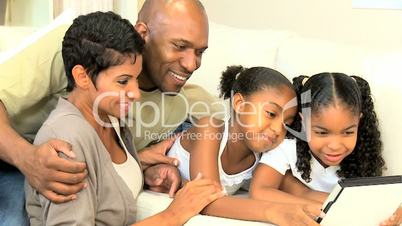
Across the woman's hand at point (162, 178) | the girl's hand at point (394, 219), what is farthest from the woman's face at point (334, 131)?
the woman's hand at point (162, 178)

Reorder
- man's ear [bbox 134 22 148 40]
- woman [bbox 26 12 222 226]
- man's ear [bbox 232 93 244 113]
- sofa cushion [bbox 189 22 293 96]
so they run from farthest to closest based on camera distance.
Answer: sofa cushion [bbox 189 22 293 96] < man's ear [bbox 134 22 148 40] < man's ear [bbox 232 93 244 113] < woman [bbox 26 12 222 226]

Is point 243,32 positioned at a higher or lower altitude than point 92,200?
higher

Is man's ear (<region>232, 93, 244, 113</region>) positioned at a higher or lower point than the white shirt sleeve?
higher

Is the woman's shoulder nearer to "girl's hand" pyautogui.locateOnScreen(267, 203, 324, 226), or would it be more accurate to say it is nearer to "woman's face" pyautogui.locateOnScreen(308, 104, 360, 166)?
"girl's hand" pyautogui.locateOnScreen(267, 203, 324, 226)

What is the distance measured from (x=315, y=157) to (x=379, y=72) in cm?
29

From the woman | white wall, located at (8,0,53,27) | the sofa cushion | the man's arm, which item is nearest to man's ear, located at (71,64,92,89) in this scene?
the woman

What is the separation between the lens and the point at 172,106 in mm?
1661

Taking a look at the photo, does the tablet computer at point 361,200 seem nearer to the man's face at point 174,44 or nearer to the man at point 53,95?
the man at point 53,95

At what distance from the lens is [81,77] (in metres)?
1.19

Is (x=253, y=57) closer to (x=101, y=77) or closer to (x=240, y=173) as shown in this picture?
(x=240, y=173)

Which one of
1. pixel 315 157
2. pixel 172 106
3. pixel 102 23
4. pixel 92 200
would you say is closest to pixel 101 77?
pixel 102 23

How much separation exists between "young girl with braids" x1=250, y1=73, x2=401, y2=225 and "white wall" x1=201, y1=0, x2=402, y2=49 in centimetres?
88

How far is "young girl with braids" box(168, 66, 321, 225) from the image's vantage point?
54.6 inches

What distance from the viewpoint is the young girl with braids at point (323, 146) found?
4.39 feet
